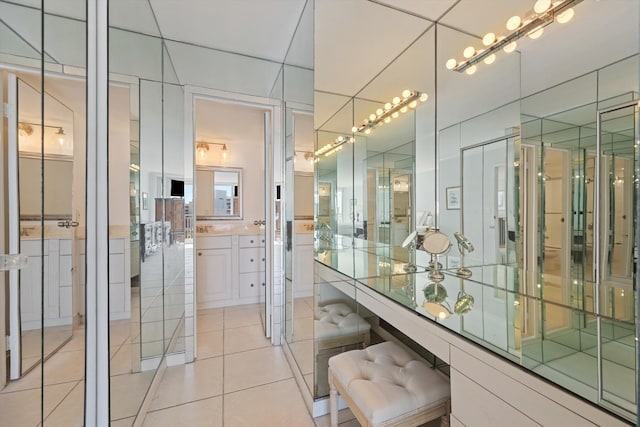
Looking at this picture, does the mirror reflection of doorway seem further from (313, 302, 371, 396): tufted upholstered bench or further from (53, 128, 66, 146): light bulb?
(313, 302, 371, 396): tufted upholstered bench

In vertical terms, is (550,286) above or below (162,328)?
above

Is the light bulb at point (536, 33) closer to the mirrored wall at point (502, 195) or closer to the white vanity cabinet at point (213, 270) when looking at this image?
the mirrored wall at point (502, 195)

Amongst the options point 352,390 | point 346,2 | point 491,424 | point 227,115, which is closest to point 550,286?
point 491,424

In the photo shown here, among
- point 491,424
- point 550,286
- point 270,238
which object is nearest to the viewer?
point 491,424

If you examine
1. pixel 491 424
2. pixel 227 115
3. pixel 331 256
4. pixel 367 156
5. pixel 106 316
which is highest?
pixel 227 115

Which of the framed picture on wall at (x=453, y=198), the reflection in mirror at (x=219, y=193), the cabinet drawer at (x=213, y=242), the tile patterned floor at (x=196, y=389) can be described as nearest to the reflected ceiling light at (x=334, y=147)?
the framed picture on wall at (x=453, y=198)

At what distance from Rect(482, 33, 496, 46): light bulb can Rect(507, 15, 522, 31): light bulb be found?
101 millimetres

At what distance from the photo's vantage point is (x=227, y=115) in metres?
2.87

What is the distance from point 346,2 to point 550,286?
76.3 inches

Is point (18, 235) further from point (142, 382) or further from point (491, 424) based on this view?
point (491, 424)

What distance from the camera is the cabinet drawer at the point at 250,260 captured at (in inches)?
130

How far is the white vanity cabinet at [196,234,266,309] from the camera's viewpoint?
3.11m

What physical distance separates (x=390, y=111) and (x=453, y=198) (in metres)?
0.85

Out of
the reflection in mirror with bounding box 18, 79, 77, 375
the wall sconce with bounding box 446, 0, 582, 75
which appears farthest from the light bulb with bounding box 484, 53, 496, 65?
the reflection in mirror with bounding box 18, 79, 77, 375
